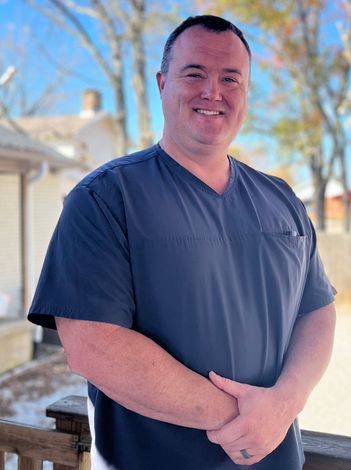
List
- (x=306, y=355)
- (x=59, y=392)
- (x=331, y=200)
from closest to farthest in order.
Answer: (x=306, y=355)
(x=59, y=392)
(x=331, y=200)

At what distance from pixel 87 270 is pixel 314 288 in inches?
24.2

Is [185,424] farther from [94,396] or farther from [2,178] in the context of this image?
[2,178]

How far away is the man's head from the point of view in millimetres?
1246

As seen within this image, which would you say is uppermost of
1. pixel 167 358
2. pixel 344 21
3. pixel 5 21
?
pixel 5 21

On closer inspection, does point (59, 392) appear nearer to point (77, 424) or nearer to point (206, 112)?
point (77, 424)

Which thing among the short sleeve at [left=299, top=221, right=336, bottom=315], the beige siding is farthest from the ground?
the short sleeve at [left=299, top=221, right=336, bottom=315]

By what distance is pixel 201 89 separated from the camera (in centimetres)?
125

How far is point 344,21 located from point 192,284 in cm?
1221

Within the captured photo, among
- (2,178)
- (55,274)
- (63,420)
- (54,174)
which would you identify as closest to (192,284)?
(55,274)

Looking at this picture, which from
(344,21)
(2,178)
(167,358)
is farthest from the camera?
(344,21)

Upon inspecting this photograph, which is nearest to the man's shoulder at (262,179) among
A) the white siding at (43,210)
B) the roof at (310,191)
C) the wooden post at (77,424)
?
the wooden post at (77,424)

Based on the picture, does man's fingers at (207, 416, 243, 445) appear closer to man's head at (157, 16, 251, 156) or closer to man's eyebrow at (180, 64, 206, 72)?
man's head at (157, 16, 251, 156)

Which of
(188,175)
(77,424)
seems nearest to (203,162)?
(188,175)

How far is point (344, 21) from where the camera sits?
11883mm
